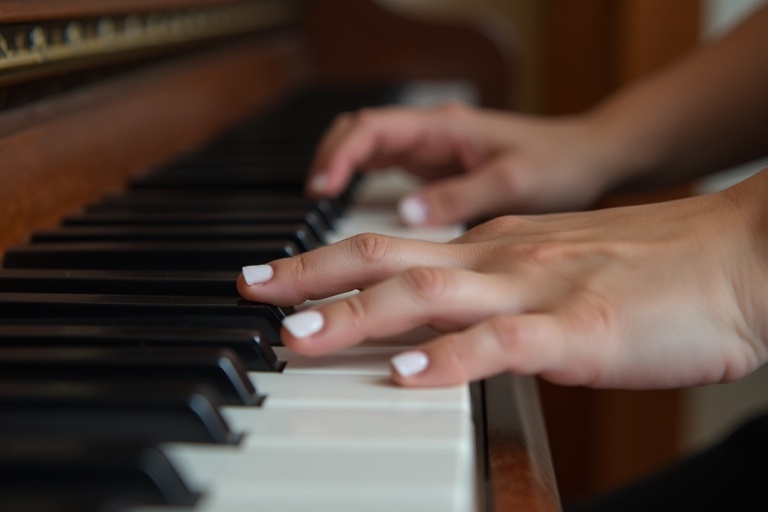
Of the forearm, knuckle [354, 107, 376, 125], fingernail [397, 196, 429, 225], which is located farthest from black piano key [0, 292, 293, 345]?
the forearm

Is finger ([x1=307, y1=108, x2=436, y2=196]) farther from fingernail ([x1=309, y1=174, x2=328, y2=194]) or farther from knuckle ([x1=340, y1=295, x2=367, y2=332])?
knuckle ([x1=340, y1=295, x2=367, y2=332])

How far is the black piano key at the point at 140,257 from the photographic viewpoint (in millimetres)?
752

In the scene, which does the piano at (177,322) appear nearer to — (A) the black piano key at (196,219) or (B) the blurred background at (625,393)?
(A) the black piano key at (196,219)

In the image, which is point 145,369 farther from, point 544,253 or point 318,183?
point 318,183

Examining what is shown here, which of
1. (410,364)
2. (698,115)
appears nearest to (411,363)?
(410,364)

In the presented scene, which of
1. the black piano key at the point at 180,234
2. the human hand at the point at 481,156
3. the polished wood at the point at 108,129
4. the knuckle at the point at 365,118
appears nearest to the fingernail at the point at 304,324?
the black piano key at the point at 180,234

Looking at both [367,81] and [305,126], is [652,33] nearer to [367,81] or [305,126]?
[367,81]

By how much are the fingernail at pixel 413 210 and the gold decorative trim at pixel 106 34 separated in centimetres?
36

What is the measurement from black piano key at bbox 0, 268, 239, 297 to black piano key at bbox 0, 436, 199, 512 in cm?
27

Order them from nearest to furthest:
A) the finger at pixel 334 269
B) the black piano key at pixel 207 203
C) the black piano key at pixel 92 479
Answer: the black piano key at pixel 92 479
the finger at pixel 334 269
the black piano key at pixel 207 203

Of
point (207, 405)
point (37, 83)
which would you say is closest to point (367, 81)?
point (37, 83)

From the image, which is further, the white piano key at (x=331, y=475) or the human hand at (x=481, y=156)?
the human hand at (x=481, y=156)

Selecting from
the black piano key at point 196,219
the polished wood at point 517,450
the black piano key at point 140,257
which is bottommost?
the polished wood at point 517,450

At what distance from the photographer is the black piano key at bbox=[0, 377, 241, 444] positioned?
484mm
